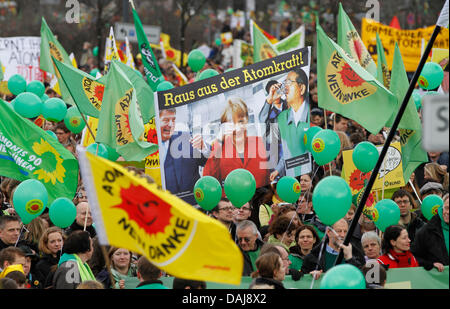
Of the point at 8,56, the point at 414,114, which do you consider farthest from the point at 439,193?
the point at 8,56

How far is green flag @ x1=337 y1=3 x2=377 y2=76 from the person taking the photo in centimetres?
1024

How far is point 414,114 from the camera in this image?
7.93 meters

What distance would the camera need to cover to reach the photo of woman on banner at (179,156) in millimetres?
8328

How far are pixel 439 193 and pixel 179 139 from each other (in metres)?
2.73

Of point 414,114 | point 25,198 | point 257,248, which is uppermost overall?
point 414,114

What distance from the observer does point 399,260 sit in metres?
6.80

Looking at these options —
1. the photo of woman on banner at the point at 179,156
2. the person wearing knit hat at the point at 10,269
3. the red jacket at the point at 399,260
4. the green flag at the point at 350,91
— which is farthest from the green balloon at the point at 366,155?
the person wearing knit hat at the point at 10,269

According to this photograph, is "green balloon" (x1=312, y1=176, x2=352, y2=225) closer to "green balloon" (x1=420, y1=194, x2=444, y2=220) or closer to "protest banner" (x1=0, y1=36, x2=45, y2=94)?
"green balloon" (x1=420, y1=194, x2=444, y2=220)

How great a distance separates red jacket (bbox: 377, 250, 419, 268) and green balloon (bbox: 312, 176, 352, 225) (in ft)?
3.59

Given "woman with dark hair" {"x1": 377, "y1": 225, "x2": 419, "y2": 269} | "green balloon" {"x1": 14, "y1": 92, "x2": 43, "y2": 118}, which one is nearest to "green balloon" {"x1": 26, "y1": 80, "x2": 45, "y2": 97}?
"green balloon" {"x1": 14, "y1": 92, "x2": 43, "y2": 118}

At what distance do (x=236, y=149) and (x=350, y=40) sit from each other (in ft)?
8.90

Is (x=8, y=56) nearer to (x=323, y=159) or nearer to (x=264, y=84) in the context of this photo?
(x=264, y=84)

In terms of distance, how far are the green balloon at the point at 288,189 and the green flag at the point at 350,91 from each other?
0.91 m

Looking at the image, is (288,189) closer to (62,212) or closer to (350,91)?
(350,91)
